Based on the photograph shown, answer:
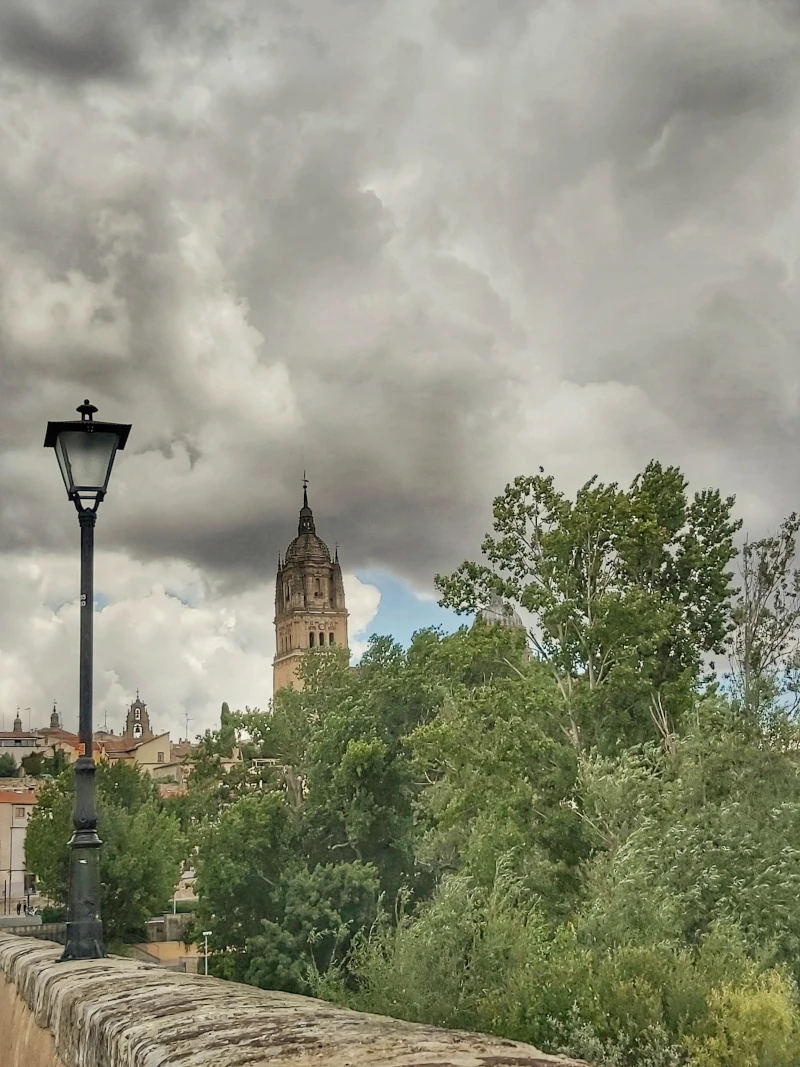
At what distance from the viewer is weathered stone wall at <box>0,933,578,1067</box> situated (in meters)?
2.43

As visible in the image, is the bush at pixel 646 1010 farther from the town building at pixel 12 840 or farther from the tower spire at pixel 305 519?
the tower spire at pixel 305 519

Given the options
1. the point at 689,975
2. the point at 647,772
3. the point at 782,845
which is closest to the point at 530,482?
the point at 647,772

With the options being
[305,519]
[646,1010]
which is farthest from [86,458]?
[305,519]

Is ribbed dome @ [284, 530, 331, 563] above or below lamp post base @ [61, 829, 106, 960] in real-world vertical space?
above

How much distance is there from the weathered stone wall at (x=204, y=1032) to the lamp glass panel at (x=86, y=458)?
10.1ft

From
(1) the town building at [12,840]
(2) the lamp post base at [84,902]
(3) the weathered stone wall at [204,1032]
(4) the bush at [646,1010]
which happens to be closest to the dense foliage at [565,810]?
(4) the bush at [646,1010]

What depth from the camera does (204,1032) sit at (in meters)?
2.77

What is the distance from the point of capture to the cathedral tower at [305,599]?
133500mm

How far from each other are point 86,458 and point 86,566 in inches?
29.9

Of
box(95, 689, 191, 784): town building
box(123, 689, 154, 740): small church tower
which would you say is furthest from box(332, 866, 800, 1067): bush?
box(123, 689, 154, 740): small church tower

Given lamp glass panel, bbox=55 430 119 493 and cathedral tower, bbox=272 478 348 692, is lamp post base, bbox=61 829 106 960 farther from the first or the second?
cathedral tower, bbox=272 478 348 692

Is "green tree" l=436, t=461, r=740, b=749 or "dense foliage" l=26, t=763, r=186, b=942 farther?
"dense foliage" l=26, t=763, r=186, b=942

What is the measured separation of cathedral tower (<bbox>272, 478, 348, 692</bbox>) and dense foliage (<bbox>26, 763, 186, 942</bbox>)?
81549mm

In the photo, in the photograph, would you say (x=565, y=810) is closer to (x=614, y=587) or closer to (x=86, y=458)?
(x=614, y=587)
